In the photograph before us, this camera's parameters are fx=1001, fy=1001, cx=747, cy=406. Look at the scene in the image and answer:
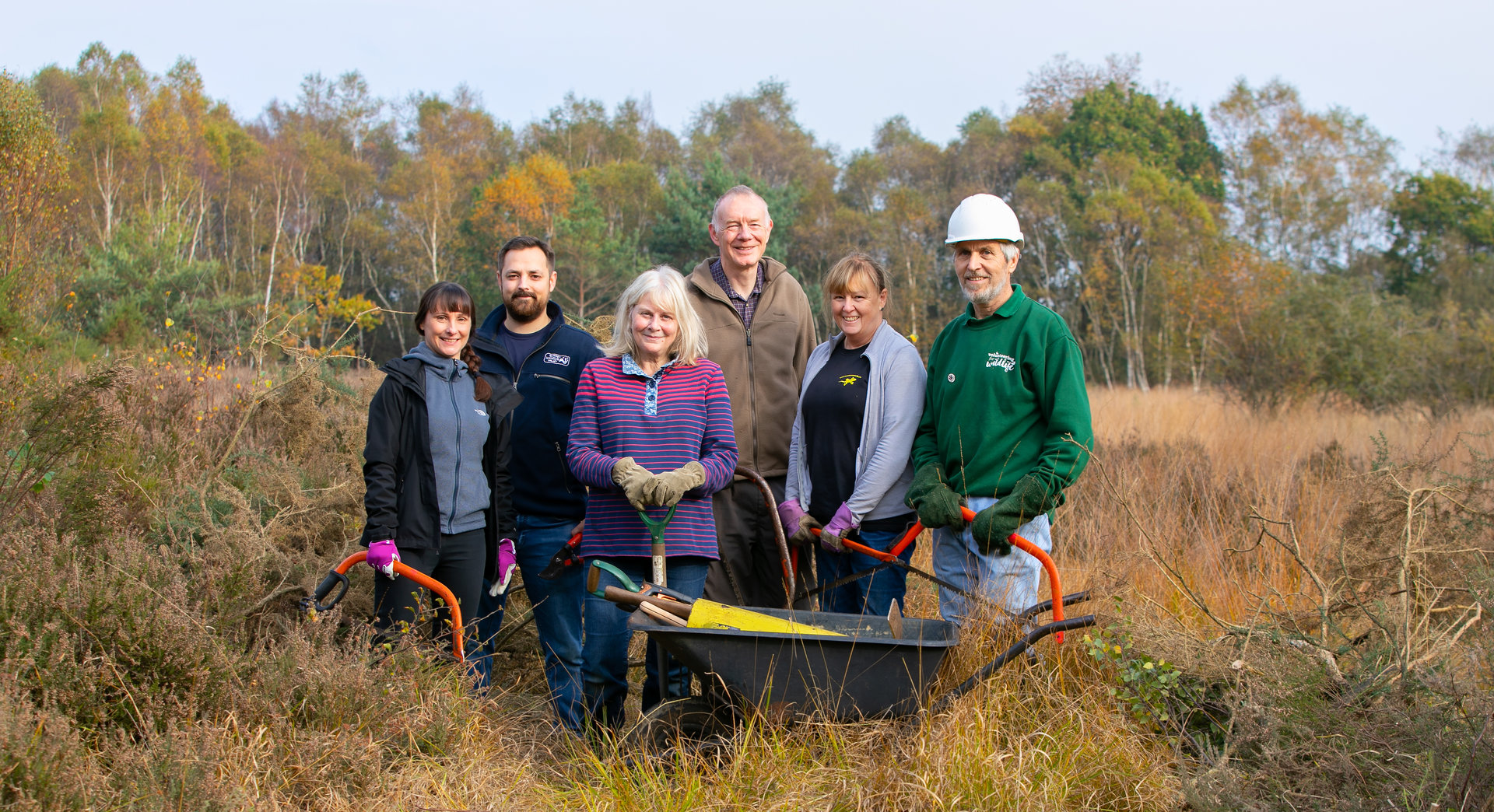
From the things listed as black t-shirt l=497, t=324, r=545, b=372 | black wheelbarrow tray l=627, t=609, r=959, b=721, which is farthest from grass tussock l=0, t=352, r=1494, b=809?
black t-shirt l=497, t=324, r=545, b=372

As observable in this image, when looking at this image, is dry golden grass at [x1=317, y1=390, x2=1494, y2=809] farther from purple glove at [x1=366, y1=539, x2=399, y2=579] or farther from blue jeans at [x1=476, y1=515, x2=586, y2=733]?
purple glove at [x1=366, y1=539, x2=399, y2=579]

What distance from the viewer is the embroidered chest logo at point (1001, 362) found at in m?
3.33

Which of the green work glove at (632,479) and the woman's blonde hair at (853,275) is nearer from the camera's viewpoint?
the green work glove at (632,479)

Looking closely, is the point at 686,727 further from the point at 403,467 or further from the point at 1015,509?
the point at 403,467

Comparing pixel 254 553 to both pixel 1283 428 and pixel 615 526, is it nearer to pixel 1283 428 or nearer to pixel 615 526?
pixel 615 526

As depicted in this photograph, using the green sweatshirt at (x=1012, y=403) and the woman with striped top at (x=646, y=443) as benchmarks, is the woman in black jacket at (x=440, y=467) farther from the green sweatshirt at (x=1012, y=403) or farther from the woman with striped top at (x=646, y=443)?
the green sweatshirt at (x=1012, y=403)

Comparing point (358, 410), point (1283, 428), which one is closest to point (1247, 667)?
point (358, 410)

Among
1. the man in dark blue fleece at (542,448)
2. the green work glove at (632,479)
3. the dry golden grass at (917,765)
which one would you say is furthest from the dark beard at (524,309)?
the dry golden grass at (917,765)

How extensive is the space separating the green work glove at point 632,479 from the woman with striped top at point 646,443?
113 millimetres

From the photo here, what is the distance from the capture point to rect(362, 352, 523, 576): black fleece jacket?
3455 mm

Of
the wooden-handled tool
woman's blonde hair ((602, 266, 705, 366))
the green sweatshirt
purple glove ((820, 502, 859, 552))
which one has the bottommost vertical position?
the wooden-handled tool

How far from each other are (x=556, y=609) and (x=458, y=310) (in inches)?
47.7

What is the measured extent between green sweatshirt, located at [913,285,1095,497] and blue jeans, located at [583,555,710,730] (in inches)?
38.3

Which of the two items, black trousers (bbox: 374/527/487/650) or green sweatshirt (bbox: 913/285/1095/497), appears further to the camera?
black trousers (bbox: 374/527/487/650)
